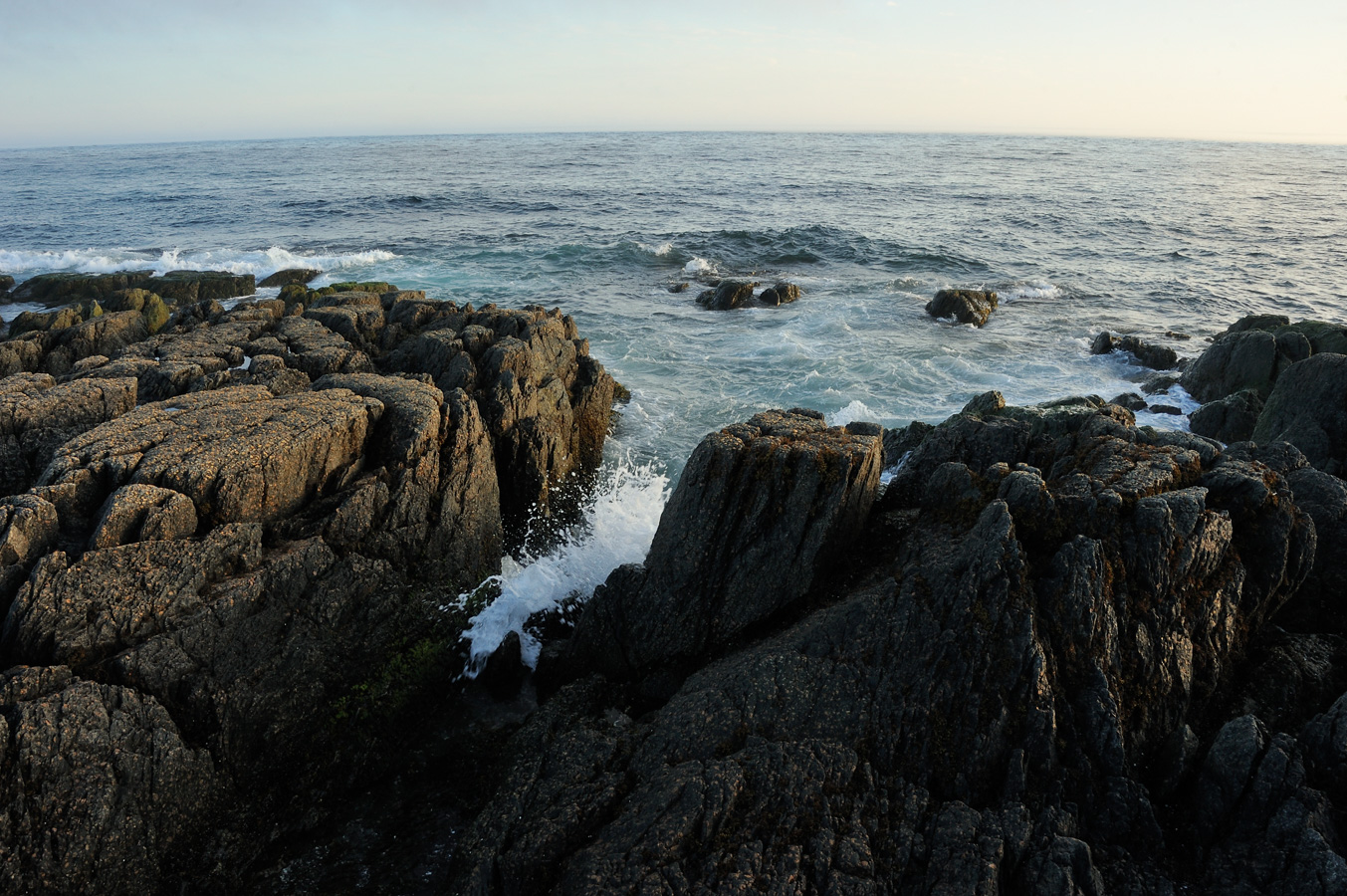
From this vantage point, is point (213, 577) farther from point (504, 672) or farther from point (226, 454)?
point (504, 672)

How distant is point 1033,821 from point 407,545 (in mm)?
10273

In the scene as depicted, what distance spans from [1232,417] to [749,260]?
35539 mm

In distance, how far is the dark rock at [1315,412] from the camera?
51.0ft

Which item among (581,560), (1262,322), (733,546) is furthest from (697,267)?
(733,546)

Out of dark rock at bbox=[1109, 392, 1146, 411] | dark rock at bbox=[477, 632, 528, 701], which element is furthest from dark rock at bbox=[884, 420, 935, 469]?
dark rock at bbox=[477, 632, 528, 701]

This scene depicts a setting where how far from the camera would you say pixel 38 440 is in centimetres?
1291

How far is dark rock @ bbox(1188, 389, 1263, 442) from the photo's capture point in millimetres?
20766

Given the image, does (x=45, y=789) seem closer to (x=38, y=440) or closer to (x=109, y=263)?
(x=38, y=440)

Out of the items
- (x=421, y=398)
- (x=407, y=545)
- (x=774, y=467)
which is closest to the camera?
(x=774, y=467)

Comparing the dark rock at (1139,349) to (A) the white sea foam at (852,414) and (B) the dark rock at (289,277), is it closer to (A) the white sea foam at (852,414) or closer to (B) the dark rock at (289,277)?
(A) the white sea foam at (852,414)

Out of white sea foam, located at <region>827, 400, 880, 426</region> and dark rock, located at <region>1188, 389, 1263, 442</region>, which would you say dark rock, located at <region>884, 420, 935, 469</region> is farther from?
→ dark rock, located at <region>1188, 389, 1263, 442</region>

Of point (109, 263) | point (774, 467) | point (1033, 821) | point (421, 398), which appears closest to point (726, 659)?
point (774, 467)

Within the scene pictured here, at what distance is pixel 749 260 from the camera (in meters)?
51.9

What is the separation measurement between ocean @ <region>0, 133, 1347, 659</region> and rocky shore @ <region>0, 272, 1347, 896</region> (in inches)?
104
